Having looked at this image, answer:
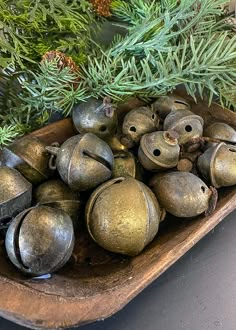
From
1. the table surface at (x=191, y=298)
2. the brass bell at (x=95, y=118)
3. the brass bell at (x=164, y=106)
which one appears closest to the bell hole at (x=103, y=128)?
the brass bell at (x=95, y=118)

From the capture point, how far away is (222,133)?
24.8 inches

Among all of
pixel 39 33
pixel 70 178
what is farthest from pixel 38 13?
pixel 70 178

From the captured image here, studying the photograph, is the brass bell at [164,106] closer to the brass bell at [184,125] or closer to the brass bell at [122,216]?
the brass bell at [184,125]

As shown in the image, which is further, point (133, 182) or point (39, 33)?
point (39, 33)

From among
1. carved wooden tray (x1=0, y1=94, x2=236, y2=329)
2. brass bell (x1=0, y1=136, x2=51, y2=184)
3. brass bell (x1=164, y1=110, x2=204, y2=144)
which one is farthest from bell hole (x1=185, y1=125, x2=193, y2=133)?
brass bell (x1=0, y1=136, x2=51, y2=184)

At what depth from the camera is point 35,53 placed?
0.61 meters

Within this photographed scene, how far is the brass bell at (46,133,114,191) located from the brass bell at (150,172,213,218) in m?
0.08

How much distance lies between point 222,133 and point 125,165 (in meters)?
0.17

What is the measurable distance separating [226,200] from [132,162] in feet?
0.48

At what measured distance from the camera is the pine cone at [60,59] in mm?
560

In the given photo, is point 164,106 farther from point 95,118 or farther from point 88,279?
point 88,279

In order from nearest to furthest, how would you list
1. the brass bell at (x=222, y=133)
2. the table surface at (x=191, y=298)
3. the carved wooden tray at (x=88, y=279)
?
the carved wooden tray at (x=88, y=279), the table surface at (x=191, y=298), the brass bell at (x=222, y=133)

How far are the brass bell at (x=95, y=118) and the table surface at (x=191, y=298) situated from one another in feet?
0.73

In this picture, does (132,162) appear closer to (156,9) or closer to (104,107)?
(104,107)
